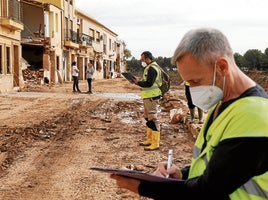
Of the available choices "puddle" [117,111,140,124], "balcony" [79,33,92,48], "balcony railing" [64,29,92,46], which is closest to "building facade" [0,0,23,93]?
"puddle" [117,111,140,124]

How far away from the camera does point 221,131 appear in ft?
5.38

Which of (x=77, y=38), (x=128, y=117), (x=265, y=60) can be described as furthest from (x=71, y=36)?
(x=265, y=60)

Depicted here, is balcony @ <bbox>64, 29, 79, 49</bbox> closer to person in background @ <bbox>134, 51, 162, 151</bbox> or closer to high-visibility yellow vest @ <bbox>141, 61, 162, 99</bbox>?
person in background @ <bbox>134, 51, 162, 151</bbox>

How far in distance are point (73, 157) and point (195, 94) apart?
5877 millimetres

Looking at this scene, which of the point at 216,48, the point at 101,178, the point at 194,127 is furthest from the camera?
the point at 194,127

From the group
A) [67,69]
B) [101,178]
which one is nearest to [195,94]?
[101,178]

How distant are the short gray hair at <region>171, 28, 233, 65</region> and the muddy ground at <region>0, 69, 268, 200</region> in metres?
3.80

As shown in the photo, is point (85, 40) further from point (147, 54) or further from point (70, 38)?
point (147, 54)

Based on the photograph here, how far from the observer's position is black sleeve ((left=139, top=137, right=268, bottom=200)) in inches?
59.9

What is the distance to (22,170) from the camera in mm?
6629

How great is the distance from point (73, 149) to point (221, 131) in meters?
6.88

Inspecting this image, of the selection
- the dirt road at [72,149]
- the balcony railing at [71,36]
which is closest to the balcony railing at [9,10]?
the dirt road at [72,149]

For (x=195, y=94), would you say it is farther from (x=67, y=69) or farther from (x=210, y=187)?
(x=67, y=69)

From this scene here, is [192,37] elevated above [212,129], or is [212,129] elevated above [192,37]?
[192,37]
